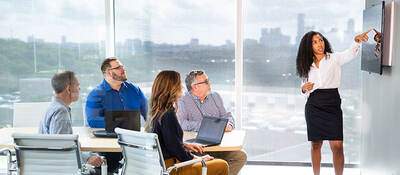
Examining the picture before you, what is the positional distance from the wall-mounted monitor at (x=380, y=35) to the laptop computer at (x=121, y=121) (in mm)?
2128

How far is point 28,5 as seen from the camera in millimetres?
5895

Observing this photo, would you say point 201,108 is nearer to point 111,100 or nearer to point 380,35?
point 111,100

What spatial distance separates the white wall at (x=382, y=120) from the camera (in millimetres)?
3826

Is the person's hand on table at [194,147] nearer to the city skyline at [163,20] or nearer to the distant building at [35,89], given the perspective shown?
the city skyline at [163,20]

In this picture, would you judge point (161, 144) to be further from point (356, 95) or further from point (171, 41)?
point (356, 95)

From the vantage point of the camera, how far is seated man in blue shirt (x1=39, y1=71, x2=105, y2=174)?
12.3 ft

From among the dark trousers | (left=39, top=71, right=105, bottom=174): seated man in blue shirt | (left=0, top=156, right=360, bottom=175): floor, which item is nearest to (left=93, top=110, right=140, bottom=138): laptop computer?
(left=39, top=71, right=105, bottom=174): seated man in blue shirt

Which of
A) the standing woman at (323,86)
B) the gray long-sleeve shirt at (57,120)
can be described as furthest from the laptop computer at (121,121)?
the standing woman at (323,86)

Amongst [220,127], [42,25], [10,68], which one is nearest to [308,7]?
[220,127]

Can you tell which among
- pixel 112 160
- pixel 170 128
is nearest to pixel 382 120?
pixel 170 128

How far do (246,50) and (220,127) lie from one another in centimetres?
203

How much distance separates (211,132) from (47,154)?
1.28 m

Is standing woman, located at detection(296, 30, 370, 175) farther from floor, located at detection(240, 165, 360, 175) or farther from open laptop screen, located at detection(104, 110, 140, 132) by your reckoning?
open laptop screen, located at detection(104, 110, 140, 132)

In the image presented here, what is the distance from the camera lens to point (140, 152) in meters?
3.38
